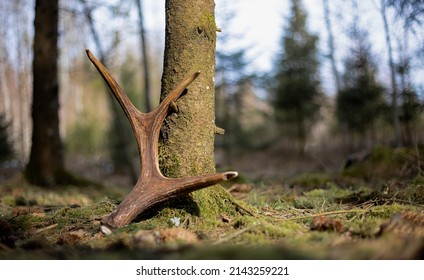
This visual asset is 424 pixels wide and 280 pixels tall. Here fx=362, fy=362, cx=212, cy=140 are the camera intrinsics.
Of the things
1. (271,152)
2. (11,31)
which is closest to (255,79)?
(271,152)

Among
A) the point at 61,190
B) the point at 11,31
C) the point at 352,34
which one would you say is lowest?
the point at 61,190

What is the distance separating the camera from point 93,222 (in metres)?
2.92

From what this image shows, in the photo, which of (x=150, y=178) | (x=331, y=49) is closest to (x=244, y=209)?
(x=150, y=178)

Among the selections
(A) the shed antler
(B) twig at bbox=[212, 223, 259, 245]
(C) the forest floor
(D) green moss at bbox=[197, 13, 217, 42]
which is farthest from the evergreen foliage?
(B) twig at bbox=[212, 223, 259, 245]

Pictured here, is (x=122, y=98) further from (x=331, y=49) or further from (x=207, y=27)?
(x=331, y=49)

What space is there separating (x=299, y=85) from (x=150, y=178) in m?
15.5

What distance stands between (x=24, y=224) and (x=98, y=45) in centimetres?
824

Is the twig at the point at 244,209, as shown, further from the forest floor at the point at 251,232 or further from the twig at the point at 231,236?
the twig at the point at 231,236

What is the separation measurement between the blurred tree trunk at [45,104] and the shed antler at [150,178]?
468cm

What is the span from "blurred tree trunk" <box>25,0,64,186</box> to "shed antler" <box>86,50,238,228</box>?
15.3ft

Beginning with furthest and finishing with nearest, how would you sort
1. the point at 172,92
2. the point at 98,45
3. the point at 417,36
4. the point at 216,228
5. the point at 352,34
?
the point at 352,34
the point at 98,45
the point at 417,36
the point at 172,92
the point at 216,228

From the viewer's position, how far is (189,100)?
9.70ft

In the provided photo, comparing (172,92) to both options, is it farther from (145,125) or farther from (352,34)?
(352,34)

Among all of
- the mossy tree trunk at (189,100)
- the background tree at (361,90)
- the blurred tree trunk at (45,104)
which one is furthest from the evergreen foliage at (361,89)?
the mossy tree trunk at (189,100)
